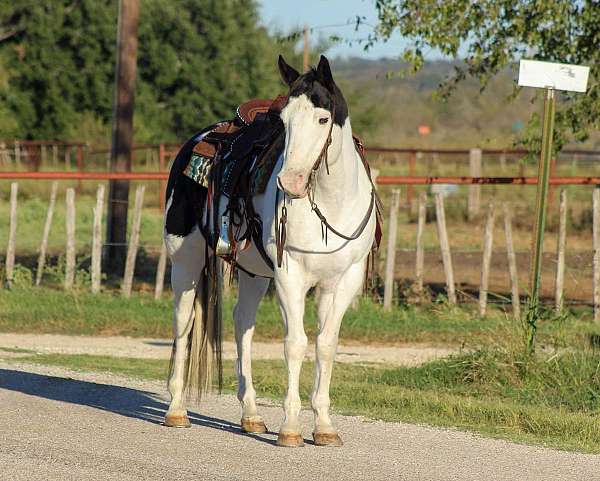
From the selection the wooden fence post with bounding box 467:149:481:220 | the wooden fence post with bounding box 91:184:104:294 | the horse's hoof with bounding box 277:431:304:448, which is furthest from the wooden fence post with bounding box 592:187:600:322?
the wooden fence post with bounding box 467:149:481:220

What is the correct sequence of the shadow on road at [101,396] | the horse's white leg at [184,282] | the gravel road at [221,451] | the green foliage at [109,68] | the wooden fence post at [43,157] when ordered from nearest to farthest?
the gravel road at [221,451] < the shadow on road at [101,396] < the horse's white leg at [184,282] < the wooden fence post at [43,157] < the green foliage at [109,68]

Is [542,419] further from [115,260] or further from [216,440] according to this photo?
[115,260]

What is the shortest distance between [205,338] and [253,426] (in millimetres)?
1021

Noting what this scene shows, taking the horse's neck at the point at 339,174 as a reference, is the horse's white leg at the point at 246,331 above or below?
below

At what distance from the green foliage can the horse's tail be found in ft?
109

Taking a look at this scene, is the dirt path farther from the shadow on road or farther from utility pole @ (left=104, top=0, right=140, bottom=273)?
utility pole @ (left=104, top=0, right=140, bottom=273)

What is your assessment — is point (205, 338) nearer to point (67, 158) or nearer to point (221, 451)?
point (221, 451)

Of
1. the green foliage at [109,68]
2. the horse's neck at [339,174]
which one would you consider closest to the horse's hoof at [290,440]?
the horse's neck at [339,174]

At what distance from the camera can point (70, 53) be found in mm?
46469

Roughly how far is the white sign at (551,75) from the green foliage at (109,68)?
105 feet

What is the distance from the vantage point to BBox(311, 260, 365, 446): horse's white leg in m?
7.77

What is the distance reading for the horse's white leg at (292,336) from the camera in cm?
764

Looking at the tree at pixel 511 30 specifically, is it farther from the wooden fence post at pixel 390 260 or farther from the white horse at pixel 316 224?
the white horse at pixel 316 224

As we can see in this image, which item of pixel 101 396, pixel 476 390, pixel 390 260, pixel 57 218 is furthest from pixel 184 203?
pixel 57 218
